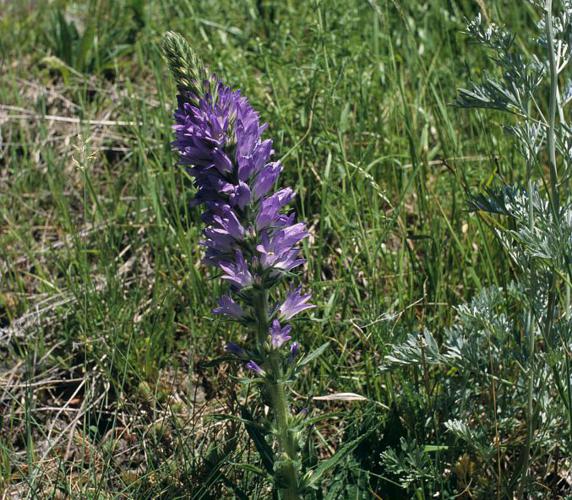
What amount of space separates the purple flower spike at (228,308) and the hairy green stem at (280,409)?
0.05 meters

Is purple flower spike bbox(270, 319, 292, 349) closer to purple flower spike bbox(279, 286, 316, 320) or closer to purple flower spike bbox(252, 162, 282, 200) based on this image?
purple flower spike bbox(279, 286, 316, 320)

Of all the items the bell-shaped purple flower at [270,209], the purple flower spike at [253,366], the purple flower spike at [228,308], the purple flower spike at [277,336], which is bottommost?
the purple flower spike at [253,366]

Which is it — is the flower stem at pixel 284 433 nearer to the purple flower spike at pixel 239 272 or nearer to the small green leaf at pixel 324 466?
the small green leaf at pixel 324 466

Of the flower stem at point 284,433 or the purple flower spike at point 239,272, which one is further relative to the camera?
the flower stem at point 284,433

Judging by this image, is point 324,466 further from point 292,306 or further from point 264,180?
point 264,180

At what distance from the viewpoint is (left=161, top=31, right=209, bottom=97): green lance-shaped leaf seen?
235 centimetres

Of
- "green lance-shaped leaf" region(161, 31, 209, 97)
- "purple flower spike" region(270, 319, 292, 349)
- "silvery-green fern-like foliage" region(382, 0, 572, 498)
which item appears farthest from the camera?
"silvery-green fern-like foliage" region(382, 0, 572, 498)

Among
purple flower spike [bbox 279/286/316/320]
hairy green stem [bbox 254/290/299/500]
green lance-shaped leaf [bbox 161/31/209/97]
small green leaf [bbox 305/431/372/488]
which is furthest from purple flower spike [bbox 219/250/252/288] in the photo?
small green leaf [bbox 305/431/372/488]

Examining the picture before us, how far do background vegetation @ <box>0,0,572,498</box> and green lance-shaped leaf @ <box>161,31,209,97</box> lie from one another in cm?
72

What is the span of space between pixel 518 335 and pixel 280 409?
910mm

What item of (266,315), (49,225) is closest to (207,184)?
(266,315)

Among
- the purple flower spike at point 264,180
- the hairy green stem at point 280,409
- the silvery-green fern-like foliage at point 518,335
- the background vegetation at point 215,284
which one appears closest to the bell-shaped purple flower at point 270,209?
the purple flower spike at point 264,180

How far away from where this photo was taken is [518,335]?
2.87 metres

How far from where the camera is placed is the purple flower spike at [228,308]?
2.47 metres
